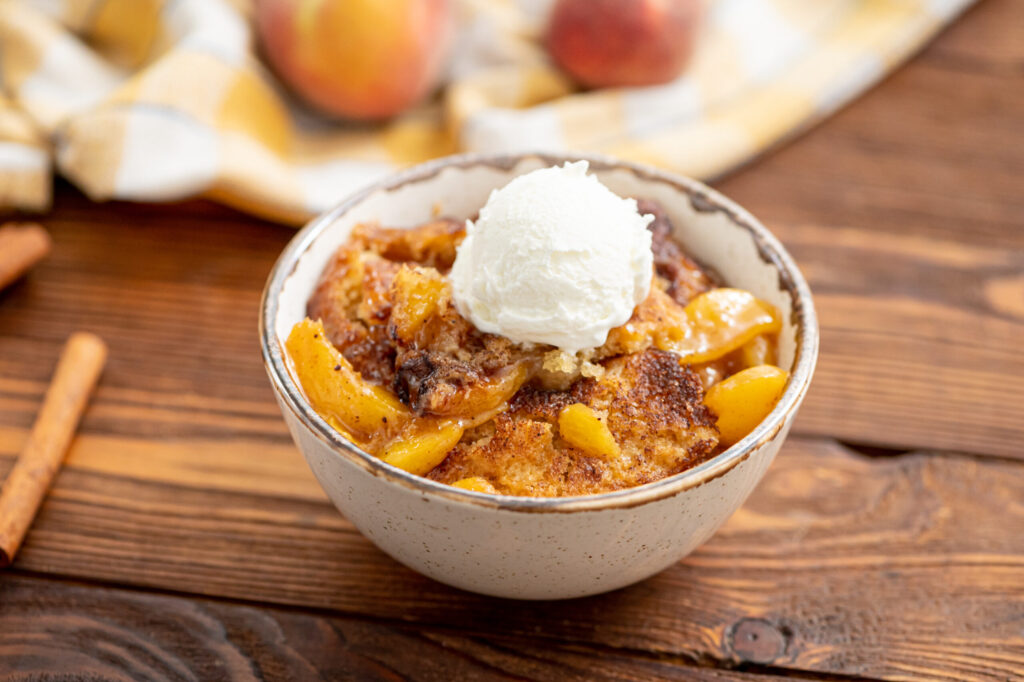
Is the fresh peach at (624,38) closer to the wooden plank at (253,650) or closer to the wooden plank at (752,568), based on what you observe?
the wooden plank at (752,568)

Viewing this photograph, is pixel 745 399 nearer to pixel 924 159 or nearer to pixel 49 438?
pixel 49 438

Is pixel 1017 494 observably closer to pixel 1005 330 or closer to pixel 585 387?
pixel 1005 330

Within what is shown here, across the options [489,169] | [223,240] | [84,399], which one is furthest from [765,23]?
[84,399]

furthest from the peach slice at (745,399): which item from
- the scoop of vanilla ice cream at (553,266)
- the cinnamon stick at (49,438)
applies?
the cinnamon stick at (49,438)

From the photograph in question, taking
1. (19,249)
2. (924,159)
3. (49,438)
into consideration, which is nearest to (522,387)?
(49,438)

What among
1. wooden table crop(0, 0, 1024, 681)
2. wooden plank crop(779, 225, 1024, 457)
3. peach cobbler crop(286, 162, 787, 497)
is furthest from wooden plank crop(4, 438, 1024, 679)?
peach cobbler crop(286, 162, 787, 497)

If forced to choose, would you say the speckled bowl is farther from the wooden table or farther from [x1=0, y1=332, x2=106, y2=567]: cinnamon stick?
[x1=0, y1=332, x2=106, y2=567]: cinnamon stick
